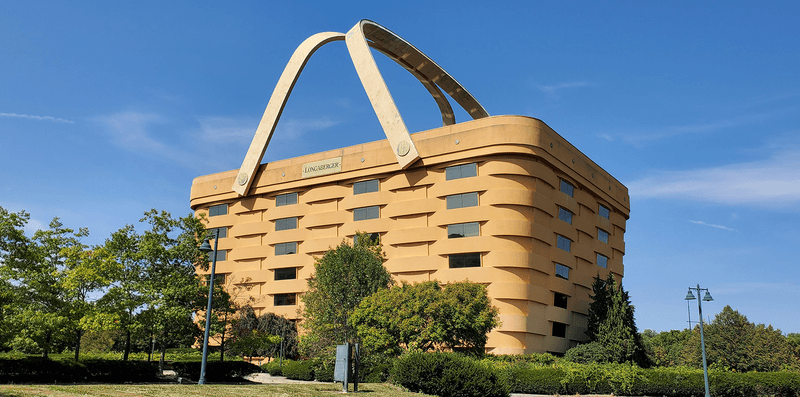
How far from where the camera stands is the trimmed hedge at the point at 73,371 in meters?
27.6

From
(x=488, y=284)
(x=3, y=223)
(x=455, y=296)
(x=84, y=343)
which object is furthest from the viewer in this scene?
(x=84, y=343)

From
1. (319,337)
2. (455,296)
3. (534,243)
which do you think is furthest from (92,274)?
(534,243)

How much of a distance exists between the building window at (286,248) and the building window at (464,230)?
16.2 m

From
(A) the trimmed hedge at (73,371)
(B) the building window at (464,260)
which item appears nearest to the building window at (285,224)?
(B) the building window at (464,260)

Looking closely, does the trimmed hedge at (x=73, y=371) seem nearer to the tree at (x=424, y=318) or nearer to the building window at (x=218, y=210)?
the tree at (x=424, y=318)

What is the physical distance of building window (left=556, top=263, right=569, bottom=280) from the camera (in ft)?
157

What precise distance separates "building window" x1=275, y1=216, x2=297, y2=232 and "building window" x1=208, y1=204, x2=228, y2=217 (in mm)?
7493

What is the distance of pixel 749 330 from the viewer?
6750 centimetres

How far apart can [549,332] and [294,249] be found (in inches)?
939

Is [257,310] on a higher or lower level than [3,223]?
lower

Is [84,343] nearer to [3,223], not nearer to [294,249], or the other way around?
[294,249]

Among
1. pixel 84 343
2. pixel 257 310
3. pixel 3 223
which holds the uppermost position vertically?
pixel 3 223

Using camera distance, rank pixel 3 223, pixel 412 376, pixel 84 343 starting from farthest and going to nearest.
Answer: pixel 84 343
pixel 3 223
pixel 412 376

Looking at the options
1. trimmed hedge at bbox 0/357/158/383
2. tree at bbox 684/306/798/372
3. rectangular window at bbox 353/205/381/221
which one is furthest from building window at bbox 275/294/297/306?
tree at bbox 684/306/798/372
